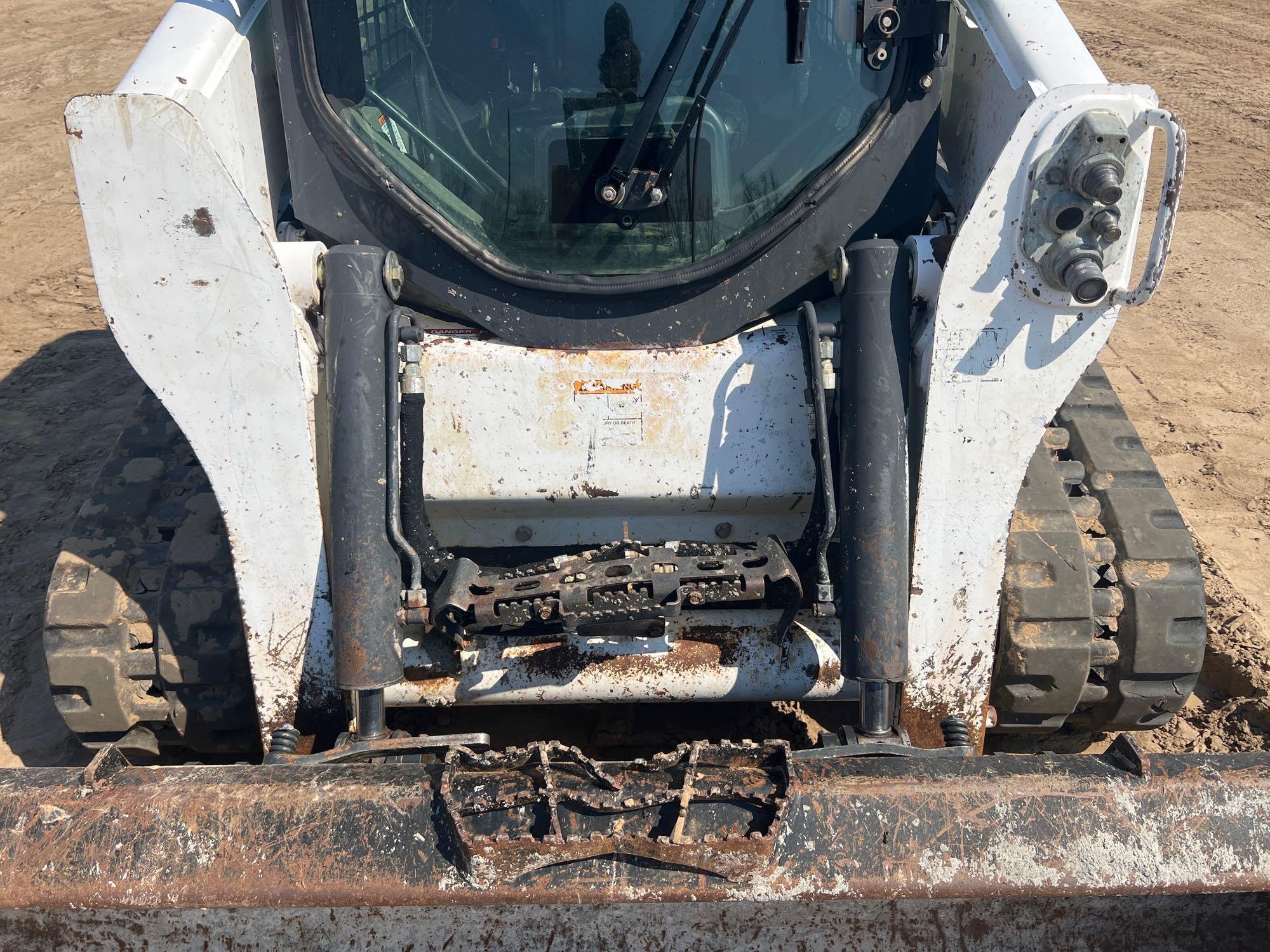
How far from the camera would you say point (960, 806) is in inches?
75.6

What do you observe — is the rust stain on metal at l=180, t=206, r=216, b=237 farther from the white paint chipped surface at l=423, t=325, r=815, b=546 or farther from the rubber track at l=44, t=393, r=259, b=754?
the rubber track at l=44, t=393, r=259, b=754

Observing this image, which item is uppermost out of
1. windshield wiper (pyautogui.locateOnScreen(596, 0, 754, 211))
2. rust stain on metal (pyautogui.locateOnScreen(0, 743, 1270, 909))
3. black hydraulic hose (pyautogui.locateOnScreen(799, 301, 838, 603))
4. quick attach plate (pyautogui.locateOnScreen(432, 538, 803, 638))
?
windshield wiper (pyautogui.locateOnScreen(596, 0, 754, 211))

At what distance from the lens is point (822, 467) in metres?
2.36

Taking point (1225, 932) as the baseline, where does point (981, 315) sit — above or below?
above

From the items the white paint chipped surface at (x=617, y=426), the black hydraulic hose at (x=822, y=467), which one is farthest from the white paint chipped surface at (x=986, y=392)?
the white paint chipped surface at (x=617, y=426)

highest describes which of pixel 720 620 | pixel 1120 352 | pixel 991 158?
pixel 991 158

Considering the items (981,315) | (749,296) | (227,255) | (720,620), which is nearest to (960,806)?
(720,620)

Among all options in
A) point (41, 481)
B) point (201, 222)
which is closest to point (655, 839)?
point (201, 222)

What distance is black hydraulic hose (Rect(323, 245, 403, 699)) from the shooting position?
2301 mm

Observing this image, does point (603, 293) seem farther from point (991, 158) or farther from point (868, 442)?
point (991, 158)

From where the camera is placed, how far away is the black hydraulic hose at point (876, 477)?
230 centimetres

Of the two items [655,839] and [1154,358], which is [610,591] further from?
[1154,358]

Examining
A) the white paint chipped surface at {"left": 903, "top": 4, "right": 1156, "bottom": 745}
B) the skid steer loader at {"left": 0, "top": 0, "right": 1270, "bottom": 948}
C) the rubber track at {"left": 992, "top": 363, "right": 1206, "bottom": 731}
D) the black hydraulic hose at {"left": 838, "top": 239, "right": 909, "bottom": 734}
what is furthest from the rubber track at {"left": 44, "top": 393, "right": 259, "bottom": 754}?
the rubber track at {"left": 992, "top": 363, "right": 1206, "bottom": 731}

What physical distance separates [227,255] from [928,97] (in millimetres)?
1638
